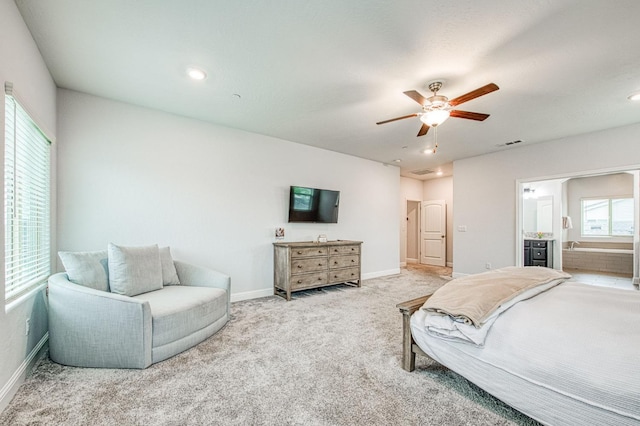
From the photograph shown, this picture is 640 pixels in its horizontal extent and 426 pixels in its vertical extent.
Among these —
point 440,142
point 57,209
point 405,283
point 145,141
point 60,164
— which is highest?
point 440,142

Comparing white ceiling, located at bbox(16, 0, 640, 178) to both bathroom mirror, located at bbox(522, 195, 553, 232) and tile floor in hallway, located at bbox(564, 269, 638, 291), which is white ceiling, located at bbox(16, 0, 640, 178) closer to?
tile floor in hallway, located at bbox(564, 269, 638, 291)

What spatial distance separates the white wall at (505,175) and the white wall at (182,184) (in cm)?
279

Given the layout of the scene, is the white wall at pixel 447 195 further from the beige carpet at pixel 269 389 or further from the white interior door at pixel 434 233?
the beige carpet at pixel 269 389

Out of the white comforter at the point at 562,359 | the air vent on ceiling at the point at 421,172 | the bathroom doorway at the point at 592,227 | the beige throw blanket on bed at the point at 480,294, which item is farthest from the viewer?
the air vent on ceiling at the point at 421,172

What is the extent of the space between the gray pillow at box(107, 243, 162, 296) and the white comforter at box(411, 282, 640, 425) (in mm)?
2748

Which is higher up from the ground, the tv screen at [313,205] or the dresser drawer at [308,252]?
the tv screen at [313,205]

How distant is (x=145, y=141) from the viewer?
3.47 metres

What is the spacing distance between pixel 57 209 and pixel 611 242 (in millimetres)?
10954

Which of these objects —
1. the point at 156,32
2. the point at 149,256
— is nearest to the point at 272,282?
the point at 149,256

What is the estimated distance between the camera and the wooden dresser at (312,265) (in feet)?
14.0

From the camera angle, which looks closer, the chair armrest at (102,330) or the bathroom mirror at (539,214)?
the chair armrest at (102,330)

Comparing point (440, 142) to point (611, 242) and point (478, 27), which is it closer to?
point (478, 27)

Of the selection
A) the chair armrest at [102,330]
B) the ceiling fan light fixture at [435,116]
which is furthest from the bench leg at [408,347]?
the chair armrest at [102,330]

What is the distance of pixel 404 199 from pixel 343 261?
12.6ft
